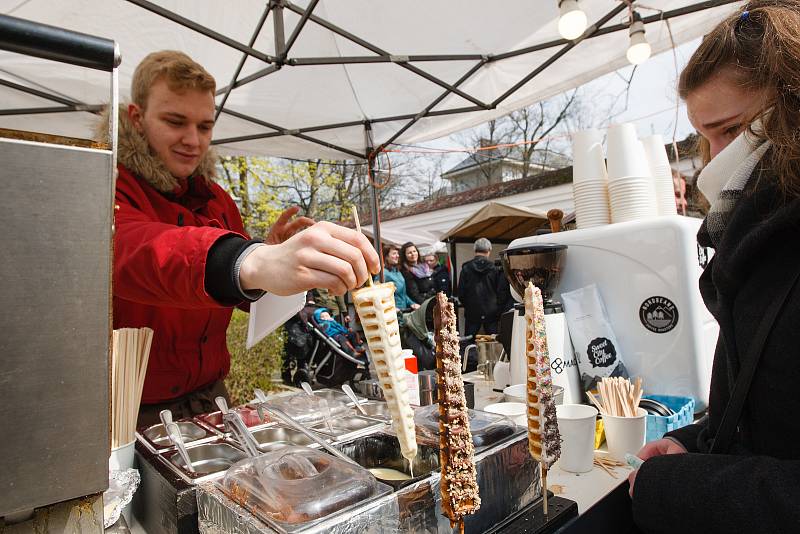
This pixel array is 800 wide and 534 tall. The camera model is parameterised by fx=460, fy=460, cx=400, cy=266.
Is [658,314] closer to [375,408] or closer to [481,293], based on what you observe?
[375,408]

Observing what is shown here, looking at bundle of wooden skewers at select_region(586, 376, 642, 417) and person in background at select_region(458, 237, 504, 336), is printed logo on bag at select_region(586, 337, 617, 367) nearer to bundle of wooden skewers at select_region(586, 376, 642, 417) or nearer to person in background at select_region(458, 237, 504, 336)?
bundle of wooden skewers at select_region(586, 376, 642, 417)

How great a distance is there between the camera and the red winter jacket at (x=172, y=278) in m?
1.01

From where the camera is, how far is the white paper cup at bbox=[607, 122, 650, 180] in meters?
1.98

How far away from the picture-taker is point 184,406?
1.77 metres

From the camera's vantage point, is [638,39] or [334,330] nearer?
[638,39]

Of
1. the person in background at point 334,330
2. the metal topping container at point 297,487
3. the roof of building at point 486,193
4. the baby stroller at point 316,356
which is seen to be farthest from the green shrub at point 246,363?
the roof of building at point 486,193

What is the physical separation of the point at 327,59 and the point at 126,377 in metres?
3.13

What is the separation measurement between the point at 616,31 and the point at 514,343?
290 centimetres

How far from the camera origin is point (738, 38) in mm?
1139

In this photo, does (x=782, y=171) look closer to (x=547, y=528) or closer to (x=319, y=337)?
(x=547, y=528)

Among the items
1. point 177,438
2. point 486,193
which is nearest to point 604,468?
point 177,438

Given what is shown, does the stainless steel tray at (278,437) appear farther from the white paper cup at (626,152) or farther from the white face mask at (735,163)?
the white paper cup at (626,152)

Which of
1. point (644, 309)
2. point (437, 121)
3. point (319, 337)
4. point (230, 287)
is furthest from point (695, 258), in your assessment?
point (319, 337)

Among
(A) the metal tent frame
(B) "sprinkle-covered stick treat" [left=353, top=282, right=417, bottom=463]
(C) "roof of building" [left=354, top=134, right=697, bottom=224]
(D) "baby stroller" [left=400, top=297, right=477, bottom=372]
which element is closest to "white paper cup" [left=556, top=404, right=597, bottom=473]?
(B) "sprinkle-covered stick treat" [left=353, top=282, right=417, bottom=463]
